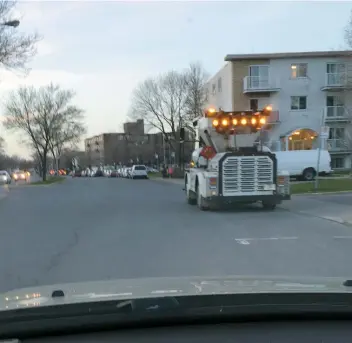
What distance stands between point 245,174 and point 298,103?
32799mm

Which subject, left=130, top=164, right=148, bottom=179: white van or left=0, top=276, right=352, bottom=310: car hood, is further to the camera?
left=130, top=164, right=148, bottom=179: white van

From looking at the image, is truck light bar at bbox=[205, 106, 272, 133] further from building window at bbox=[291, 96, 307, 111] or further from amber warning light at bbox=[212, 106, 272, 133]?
building window at bbox=[291, 96, 307, 111]

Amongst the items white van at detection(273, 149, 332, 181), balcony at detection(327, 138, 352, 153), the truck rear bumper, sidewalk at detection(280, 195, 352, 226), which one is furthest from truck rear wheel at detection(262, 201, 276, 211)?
balcony at detection(327, 138, 352, 153)

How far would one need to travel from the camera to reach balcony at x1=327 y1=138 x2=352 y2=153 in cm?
4716

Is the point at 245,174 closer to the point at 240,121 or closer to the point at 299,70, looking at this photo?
the point at 240,121

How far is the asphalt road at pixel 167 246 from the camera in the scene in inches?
311

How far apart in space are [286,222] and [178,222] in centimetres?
296

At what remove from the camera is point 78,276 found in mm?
7629

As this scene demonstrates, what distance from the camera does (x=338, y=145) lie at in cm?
4741

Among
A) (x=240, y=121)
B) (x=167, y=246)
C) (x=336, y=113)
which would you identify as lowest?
(x=167, y=246)

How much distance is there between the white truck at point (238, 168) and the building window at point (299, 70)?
30658 millimetres

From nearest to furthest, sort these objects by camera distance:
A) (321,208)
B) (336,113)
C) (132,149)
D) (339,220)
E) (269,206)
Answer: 1. (339,220)
2. (321,208)
3. (269,206)
4. (336,113)
5. (132,149)

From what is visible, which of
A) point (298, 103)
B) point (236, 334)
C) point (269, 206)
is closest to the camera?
point (236, 334)

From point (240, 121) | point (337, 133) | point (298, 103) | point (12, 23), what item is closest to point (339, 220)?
point (240, 121)
